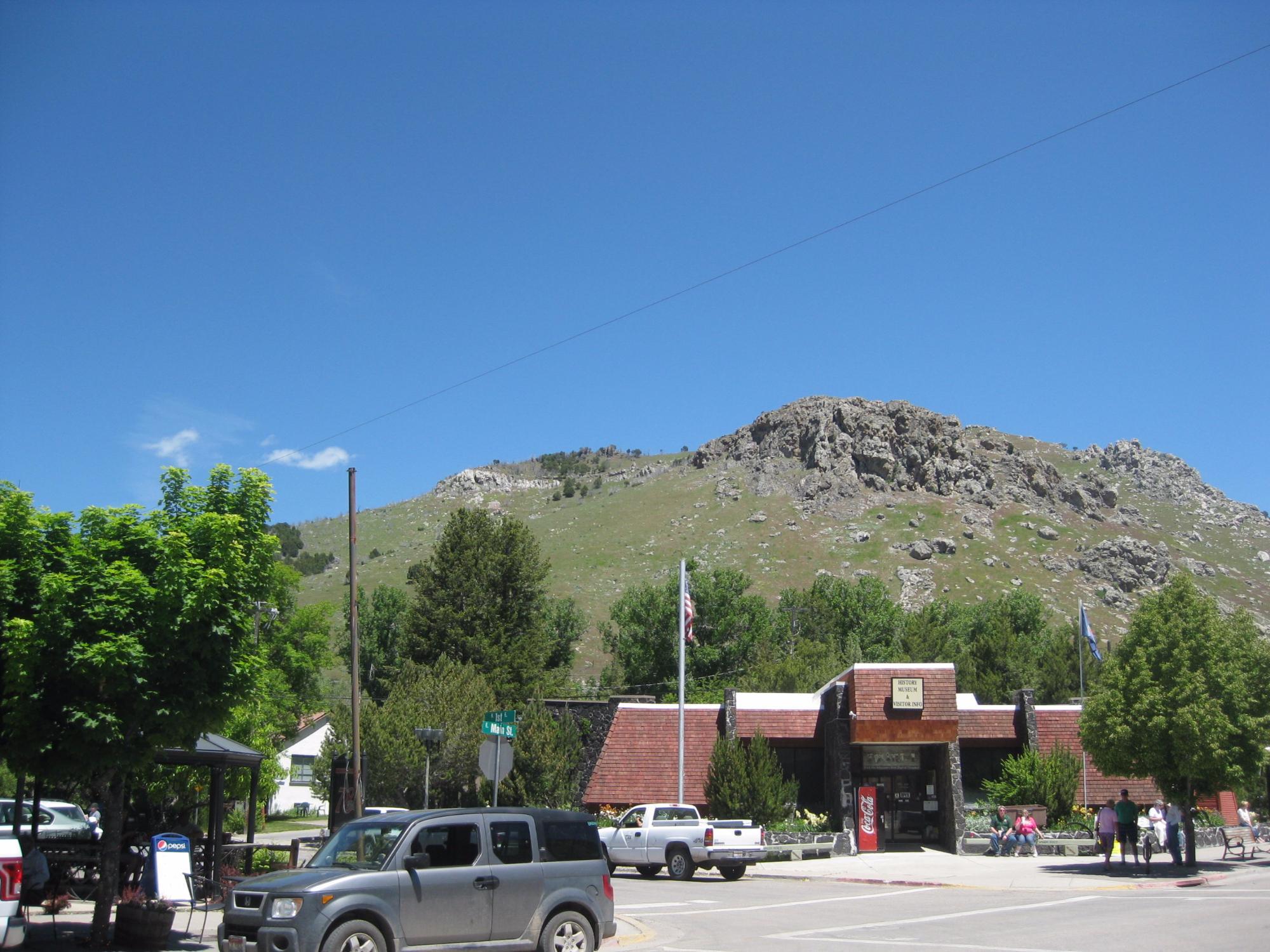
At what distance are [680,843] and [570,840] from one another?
13.2m

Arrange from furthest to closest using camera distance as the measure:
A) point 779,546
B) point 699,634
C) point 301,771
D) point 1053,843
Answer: point 779,546 < point 699,634 < point 301,771 < point 1053,843

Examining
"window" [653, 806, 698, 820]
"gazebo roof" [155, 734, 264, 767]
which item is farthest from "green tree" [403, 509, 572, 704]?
"gazebo roof" [155, 734, 264, 767]

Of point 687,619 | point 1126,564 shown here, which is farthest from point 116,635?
point 1126,564

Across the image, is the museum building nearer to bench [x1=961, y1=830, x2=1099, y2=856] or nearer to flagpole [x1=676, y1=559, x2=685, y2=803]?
bench [x1=961, y1=830, x2=1099, y2=856]

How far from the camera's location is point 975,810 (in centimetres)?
3581

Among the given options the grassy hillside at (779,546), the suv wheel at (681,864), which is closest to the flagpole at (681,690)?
the suv wheel at (681,864)

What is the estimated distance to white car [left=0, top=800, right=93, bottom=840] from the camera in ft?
72.6

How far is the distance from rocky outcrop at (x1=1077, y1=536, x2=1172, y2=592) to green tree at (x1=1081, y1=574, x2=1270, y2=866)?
110 meters

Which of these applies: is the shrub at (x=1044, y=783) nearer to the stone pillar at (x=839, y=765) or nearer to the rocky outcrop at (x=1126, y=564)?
the stone pillar at (x=839, y=765)

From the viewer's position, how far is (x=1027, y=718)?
119 ft

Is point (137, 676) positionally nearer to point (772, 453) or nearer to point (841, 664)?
point (841, 664)

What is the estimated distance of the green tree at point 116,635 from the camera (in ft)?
42.4

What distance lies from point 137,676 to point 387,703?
82.3 ft

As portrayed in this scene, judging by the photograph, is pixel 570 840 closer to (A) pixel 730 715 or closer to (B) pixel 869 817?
(B) pixel 869 817
